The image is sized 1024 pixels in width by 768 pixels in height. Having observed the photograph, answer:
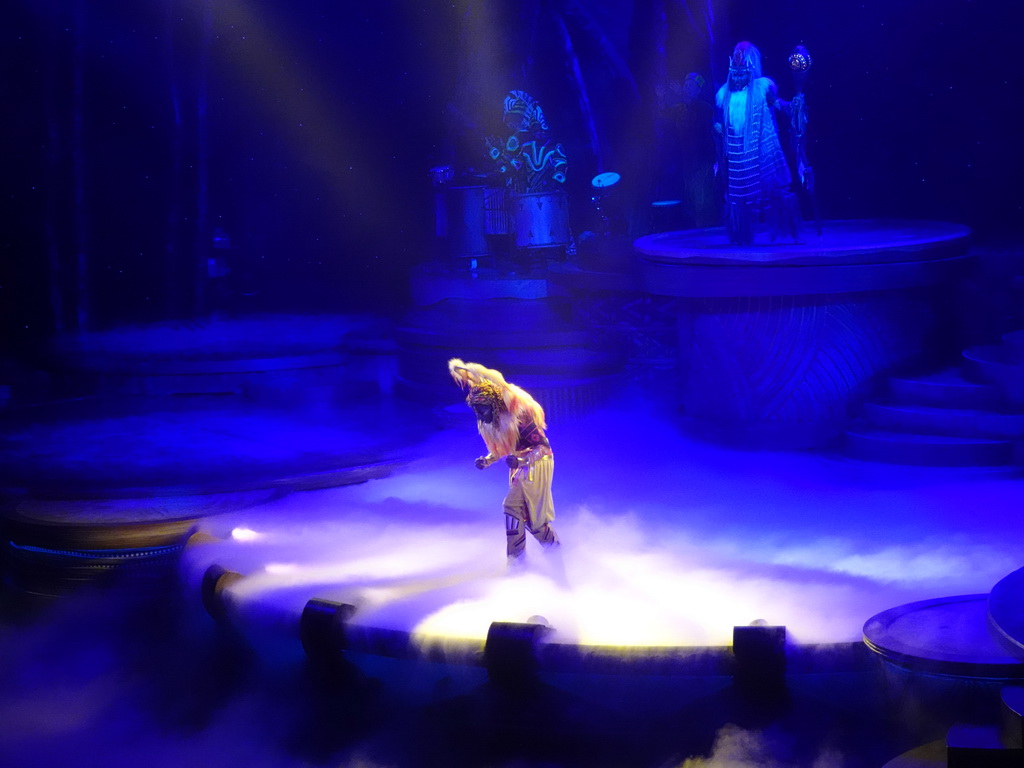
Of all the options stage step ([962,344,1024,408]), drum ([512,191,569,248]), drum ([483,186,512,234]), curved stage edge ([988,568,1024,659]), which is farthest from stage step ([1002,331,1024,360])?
drum ([483,186,512,234])

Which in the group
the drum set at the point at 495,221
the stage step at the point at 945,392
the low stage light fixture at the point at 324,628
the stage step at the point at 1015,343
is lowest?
the low stage light fixture at the point at 324,628

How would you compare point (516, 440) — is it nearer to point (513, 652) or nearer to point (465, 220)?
point (513, 652)

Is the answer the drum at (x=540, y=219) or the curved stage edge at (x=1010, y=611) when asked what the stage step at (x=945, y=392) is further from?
the drum at (x=540, y=219)

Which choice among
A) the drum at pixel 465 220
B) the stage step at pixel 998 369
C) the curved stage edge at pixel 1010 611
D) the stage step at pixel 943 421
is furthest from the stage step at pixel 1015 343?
the drum at pixel 465 220

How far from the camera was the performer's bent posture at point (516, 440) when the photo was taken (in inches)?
230

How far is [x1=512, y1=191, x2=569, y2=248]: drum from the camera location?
443 inches

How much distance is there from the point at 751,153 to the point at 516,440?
3.69 meters

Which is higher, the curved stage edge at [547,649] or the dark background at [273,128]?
the dark background at [273,128]

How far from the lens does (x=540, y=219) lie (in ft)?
37.1

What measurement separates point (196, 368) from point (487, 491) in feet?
12.8

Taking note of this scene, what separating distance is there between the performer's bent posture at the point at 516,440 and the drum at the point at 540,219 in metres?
5.56

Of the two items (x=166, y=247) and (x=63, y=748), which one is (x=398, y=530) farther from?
(x=166, y=247)

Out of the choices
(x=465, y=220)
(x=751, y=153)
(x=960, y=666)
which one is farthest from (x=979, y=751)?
(x=465, y=220)

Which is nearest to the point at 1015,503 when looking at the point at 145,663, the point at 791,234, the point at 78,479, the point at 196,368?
the point at 791,234
